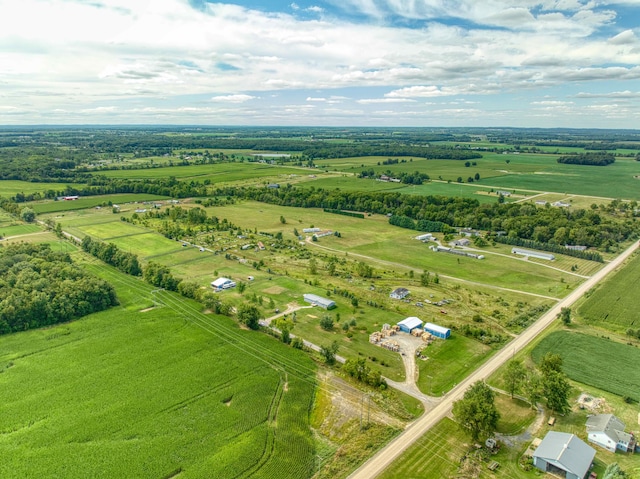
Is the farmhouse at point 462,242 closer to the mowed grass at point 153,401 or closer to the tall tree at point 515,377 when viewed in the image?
the tall tree at point 515,377

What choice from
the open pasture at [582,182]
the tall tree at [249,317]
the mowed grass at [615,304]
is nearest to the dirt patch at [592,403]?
the mowed grass at [615,304]

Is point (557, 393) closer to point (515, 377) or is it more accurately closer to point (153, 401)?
point (515, 377)

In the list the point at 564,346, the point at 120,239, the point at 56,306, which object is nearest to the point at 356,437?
the point at 564,346

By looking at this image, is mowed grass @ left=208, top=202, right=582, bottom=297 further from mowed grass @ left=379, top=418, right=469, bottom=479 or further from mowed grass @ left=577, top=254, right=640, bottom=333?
mowed grass @ left=379, top=418, right=469, bottom=479

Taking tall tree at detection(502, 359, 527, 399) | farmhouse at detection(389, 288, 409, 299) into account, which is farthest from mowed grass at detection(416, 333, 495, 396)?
farmhouse at detection(389, 288, 409, 299)

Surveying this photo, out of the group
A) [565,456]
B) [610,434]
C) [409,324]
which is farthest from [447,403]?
[409,324]

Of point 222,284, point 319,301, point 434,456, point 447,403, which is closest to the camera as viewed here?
point 434,456
